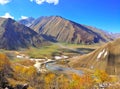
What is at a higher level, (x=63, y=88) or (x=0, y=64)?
(x=0, y=64)

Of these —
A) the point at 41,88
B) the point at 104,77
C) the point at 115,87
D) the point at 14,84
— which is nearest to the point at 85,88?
the point at 41,88

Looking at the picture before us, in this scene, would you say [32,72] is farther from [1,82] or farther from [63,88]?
[1,82]

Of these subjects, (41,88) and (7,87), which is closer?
(7,87)

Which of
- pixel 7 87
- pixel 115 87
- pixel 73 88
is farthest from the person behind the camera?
pixel 73 88

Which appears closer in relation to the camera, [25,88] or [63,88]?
[25,88]

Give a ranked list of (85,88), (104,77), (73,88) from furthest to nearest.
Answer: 1. (104,77)
2. (73,88)
3. (85,88)

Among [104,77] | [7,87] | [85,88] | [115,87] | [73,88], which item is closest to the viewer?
[115,87]

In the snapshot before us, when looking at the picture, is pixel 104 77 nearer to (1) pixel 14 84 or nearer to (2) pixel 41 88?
(2) pixel 41 88

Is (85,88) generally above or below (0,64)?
below

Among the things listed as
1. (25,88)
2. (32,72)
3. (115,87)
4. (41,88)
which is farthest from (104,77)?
(115,87)
